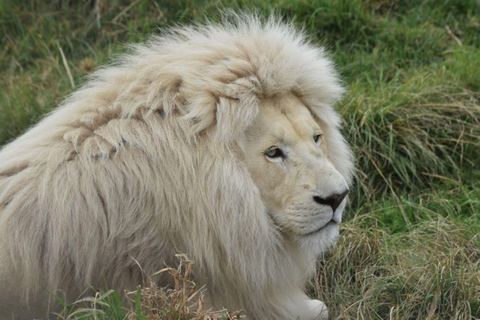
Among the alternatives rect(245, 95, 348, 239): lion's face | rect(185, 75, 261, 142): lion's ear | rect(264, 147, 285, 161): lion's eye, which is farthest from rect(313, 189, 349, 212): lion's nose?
rect(185, 75, 261, 142): lion's ear

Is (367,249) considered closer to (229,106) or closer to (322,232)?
(322,232)

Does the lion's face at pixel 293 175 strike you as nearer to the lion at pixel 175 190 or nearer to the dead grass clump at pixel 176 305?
the lion at pixel 175 190

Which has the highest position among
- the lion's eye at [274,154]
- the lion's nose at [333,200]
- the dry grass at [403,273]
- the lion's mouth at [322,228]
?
the lion's eye at [274,154]

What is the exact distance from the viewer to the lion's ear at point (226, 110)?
323cm

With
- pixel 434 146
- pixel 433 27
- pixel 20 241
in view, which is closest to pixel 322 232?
pixel 20 241

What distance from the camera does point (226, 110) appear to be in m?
3.25

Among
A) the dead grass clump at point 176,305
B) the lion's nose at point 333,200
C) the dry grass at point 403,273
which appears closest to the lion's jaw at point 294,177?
the lion's nose at point 333,200

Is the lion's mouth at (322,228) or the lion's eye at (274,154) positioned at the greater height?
the lion's eye at (274,154)

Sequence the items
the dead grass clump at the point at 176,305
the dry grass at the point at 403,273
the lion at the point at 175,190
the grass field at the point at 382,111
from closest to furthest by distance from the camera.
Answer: the dead grass clump at the point at 176,305 → the lion at the point at 175,190 → the dry grass at the point at 403,273 → the grass field at the point at 382,111

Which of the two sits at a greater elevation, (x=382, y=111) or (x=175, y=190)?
(x=175, y=190)

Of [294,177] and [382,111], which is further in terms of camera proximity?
[382,111]

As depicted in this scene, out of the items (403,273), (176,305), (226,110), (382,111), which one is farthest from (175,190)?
(382,111)

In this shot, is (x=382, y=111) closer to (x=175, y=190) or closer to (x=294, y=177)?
(x=294, y=177)

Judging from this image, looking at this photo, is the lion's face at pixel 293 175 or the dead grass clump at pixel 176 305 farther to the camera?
the lion's face at pixel 293 175
